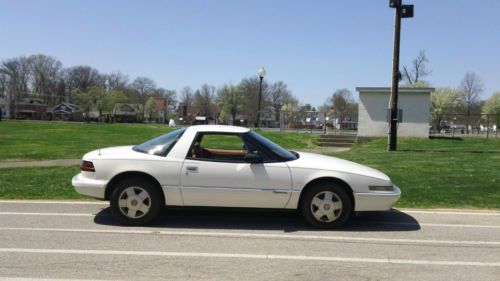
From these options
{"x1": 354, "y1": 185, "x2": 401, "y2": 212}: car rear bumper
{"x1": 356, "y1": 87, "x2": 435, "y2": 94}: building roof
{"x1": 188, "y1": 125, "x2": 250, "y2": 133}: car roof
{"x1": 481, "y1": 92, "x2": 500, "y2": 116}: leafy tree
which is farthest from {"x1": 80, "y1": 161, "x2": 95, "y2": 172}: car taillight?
{"x1": 481, "y1": 92, "x2": 500, "y2": 116}: leafy tree

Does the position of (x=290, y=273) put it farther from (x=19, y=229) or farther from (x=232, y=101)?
(x=232, y=101)

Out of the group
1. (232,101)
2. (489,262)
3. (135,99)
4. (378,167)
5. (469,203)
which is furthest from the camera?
(135,99)

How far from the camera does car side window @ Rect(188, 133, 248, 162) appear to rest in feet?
22.8

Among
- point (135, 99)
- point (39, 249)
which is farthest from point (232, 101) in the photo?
point (39, 249)

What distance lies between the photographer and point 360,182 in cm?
673

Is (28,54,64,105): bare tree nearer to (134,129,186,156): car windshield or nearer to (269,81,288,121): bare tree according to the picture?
(269,81,288,121): bare tree

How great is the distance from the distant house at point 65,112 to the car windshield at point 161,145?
391 feet

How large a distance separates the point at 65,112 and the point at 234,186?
12610 centimetres

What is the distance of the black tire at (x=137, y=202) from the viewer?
6730mm

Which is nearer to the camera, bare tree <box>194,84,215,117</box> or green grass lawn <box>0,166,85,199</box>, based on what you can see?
green grass lawn <box>0,166,85,199</box>

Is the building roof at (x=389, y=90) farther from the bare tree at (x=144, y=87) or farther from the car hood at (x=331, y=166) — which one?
the bare tree at (x=144, y=87)

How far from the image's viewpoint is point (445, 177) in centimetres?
1145

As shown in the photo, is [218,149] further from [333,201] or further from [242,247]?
[242,247]

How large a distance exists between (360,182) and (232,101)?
105 metres
